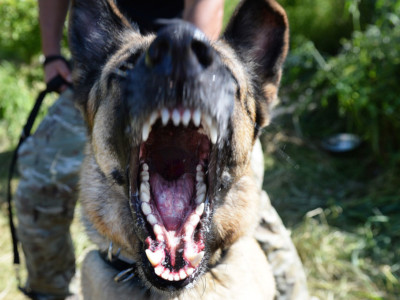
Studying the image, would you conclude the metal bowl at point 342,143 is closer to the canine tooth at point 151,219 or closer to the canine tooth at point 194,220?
the canine tooth at point 194,220

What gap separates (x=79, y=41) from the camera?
7.71ft

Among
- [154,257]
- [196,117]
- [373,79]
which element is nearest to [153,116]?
[196,117]

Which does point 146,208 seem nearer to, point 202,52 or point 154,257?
point 154,257

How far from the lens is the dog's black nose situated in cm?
153

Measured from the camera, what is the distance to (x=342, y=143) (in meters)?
5.43

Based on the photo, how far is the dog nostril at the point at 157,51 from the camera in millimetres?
1535

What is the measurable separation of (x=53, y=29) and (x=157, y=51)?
154 centimetres

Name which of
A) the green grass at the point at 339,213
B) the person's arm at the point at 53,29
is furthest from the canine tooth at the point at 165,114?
the green grass at the point at 339,213

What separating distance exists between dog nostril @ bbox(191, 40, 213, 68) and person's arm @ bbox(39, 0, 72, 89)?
57.9 inches

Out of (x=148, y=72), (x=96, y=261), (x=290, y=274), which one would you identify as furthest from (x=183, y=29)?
(x=290, y=274)

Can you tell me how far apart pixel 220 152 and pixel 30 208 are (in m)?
1.53

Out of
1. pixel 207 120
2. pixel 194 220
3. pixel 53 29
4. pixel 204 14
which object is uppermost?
pixel 204 14

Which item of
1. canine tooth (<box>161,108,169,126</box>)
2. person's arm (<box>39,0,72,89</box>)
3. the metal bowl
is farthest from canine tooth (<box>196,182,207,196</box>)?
Result: the metal bowl

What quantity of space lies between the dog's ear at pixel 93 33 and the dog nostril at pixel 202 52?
911 mm
